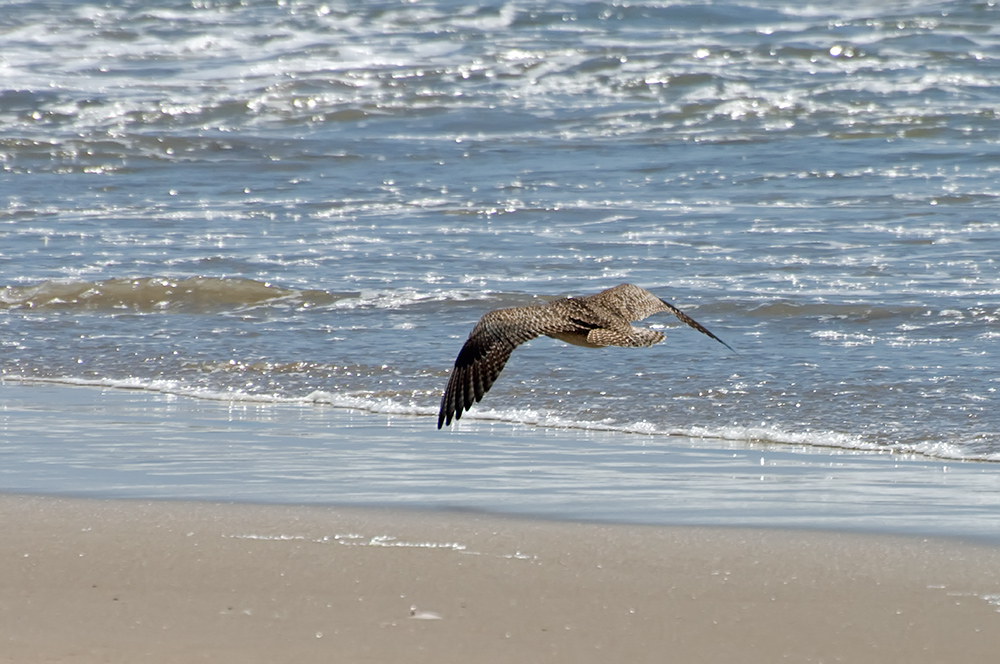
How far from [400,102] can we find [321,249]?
255 inches

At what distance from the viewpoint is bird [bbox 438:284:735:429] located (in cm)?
412

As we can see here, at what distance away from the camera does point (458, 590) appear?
310 centimetres

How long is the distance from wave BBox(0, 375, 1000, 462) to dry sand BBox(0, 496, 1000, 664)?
115 centimetres

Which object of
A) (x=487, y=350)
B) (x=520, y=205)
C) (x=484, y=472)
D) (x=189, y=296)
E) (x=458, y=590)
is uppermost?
(x=487, y=350)

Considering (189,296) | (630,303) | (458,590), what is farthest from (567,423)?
(189,296)

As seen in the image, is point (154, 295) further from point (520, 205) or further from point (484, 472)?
point (484, 472)

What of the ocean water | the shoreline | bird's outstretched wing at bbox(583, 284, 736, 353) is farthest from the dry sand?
bird's outstretched wing at bbox(583, 284, 736, 353)

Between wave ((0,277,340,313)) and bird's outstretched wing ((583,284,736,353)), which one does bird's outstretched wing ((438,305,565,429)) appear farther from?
wave ((0,277,340,313))

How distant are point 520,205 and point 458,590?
7.42 meters

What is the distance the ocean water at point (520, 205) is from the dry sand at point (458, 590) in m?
1.09

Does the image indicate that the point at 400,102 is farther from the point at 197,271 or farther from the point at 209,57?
the point at 197,271

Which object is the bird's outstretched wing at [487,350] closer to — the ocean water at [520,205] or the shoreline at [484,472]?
the shoreline at [484,472]

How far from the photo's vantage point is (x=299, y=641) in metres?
2.77

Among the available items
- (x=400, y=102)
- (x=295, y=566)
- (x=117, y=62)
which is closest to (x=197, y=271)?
(x=295, y=566)
